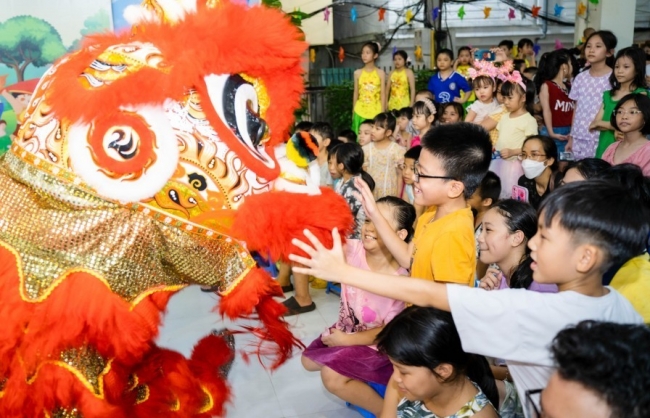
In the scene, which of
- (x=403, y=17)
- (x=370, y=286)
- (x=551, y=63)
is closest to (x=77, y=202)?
(x=370, y=286)

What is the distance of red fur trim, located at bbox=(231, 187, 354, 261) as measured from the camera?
149 cm

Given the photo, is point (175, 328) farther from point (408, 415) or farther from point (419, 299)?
point (419, 299)

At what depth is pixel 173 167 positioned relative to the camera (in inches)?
58.4

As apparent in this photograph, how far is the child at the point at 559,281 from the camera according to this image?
1275mm

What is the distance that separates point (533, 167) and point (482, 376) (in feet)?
6.08

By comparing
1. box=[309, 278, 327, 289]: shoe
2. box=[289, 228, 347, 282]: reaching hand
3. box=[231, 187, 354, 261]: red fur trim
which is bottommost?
box=[309, 278, 327, 289]: shoe

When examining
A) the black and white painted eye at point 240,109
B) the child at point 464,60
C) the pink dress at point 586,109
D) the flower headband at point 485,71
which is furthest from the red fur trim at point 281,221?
the child at point 464,60

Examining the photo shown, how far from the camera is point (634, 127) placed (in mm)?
3250

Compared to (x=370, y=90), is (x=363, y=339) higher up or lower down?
lower down

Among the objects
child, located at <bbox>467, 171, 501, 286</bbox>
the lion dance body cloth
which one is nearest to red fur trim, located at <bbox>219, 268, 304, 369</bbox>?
the lion dance body cloth

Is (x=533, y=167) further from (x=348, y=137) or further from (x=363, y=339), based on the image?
(x=348, y=137)

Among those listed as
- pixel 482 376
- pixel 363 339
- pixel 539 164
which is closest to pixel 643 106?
pixel 539 164

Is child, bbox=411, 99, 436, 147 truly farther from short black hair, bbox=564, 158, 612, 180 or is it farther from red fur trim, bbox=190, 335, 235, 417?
red fur trim, bbox=190, 335, 235, 417

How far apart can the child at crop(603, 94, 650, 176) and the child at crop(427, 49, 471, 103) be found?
9.59 ft
